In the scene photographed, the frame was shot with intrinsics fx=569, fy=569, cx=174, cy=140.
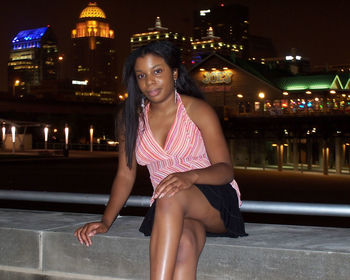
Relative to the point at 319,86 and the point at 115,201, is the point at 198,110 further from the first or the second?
the point at 319,86

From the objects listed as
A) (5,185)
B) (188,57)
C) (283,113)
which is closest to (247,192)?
(5,185)

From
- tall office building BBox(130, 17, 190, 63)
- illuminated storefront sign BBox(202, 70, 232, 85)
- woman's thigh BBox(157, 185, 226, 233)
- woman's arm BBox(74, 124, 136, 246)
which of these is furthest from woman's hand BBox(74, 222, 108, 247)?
tall office building BBox(130, 17, 190, 63)

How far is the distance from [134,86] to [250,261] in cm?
135

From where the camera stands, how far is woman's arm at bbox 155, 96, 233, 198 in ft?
9.41

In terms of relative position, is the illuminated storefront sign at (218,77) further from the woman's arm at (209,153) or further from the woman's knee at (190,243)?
the woman's knee at (190,243)

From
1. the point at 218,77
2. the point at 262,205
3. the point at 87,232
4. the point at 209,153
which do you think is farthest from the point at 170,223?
the point at 218,77

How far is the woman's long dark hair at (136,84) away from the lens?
11.1 ft

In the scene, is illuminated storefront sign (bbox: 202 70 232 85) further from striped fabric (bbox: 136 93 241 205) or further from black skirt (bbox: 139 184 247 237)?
black skirt (bbox: 139 184 247 237)

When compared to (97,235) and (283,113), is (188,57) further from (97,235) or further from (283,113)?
(97,235)

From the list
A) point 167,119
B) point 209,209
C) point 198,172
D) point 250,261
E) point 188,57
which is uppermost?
point 188,57

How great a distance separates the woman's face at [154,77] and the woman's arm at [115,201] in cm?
36

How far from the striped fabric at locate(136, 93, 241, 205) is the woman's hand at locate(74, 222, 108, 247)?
0.41 m

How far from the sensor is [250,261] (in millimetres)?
2928

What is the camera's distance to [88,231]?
3.30 m
